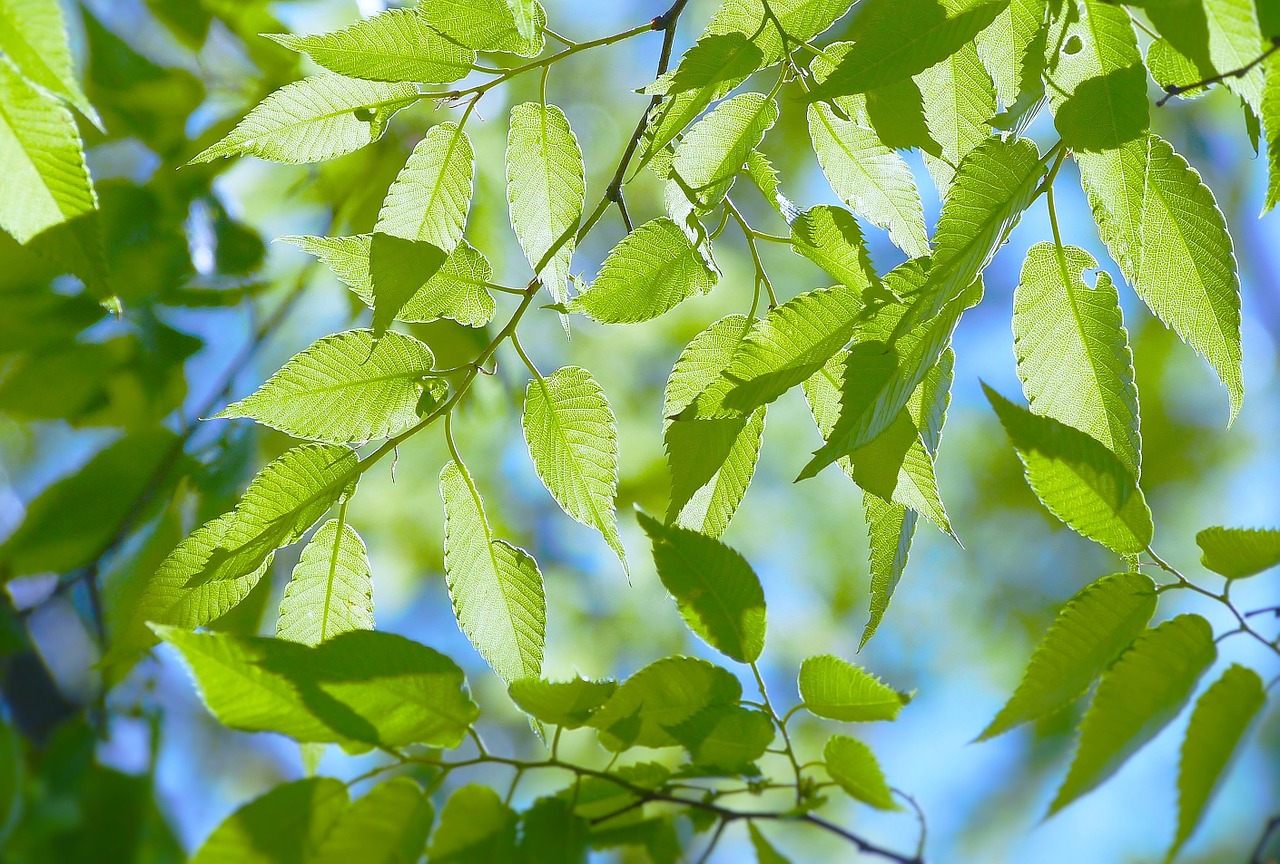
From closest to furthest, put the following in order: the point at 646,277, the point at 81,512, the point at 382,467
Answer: the point at 646,277 < the point at 81,512 < the point at 382,467

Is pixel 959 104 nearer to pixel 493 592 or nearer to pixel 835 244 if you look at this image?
pixel 835 244

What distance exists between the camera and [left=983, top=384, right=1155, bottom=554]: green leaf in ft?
1.03

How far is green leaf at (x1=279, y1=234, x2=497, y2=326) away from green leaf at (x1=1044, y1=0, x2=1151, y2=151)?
10.1 inches

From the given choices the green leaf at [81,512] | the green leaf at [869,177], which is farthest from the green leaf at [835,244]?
the green leaf at [81,512]

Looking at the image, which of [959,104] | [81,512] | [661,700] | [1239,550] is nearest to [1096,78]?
[959,104]

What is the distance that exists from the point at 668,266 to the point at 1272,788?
193 centimetres

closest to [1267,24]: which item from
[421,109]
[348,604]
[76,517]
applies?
[348,604]

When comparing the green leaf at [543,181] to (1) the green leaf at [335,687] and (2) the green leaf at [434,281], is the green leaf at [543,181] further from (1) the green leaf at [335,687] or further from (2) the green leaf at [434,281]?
(1) the green leaf at [335,687]

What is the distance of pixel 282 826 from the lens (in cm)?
31

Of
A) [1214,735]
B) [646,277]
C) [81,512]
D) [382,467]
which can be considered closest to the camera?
[1214,735]

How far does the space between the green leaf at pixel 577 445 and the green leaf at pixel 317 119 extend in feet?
0.46

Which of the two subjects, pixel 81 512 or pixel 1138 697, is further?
pixel 81 512

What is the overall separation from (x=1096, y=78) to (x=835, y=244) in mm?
111

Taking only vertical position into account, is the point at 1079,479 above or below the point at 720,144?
below
